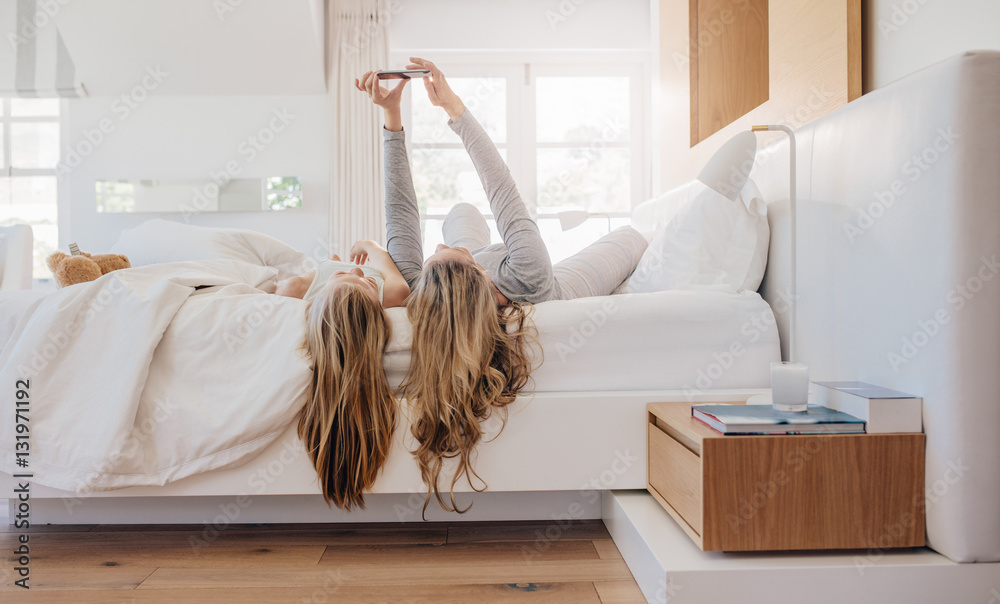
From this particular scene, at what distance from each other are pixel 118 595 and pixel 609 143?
12.4 feet

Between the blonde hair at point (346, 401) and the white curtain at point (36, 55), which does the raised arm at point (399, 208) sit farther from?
the white curtain at point (36, 55)

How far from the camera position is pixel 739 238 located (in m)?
1.66

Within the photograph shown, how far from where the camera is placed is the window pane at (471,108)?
4.19 m

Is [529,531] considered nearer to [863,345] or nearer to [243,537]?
[243,537]

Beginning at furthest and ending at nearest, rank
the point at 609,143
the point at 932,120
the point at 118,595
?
the point at 609,143 < the point at 118,595 < the point at 932,120

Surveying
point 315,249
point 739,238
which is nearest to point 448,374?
point 739,238

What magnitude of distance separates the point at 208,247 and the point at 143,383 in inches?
41.1

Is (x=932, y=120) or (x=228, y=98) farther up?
(x=228, y=98)

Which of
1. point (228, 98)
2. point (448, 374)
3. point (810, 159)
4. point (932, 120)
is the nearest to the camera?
point (932, 120)

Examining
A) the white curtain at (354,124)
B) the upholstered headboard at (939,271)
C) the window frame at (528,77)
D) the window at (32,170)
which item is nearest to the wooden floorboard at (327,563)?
the upholstered headboard at (939,271)

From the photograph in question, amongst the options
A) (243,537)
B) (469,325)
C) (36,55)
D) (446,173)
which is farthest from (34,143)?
(469,325)

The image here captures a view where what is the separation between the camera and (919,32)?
1420mm

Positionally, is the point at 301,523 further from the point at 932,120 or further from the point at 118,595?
the point at 932,120

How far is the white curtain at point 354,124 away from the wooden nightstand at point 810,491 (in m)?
3.21
